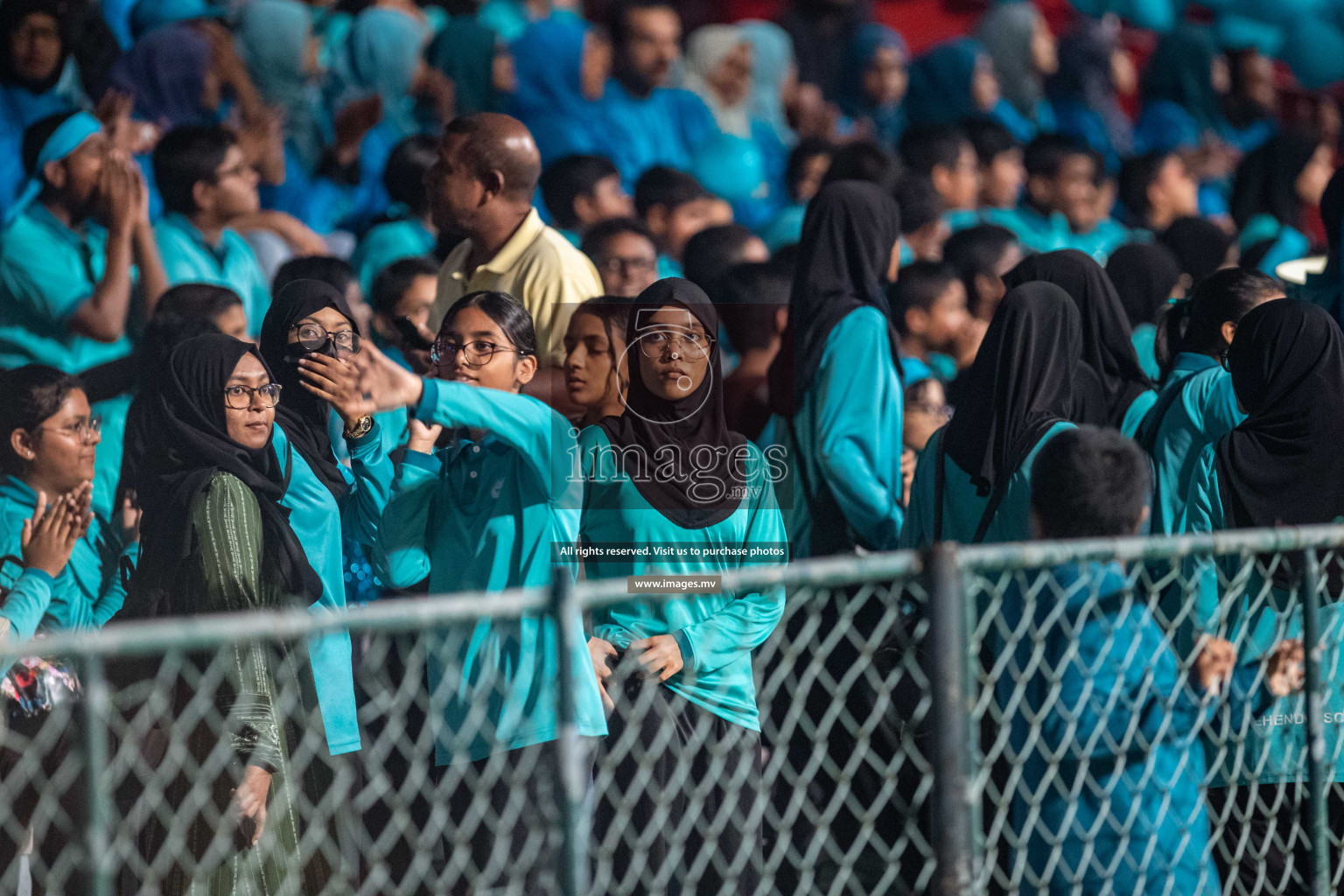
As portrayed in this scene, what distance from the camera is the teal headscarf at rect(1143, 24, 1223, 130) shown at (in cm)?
1147

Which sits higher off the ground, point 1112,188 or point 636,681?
point 1112,188

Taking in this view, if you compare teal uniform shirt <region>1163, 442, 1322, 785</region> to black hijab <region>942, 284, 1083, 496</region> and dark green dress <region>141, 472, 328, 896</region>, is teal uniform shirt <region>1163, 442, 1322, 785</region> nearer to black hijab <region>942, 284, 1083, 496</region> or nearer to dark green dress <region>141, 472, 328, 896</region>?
black hijab <region>942, 284, 1083, 496</region>

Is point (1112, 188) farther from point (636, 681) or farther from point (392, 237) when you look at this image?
point (636, 681)

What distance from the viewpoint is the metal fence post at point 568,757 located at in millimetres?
2104

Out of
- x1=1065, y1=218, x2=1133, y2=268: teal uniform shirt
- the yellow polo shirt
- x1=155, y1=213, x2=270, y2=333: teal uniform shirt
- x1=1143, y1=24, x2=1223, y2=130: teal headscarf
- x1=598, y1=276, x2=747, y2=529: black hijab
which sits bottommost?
x1=598, y1=276, x2=747, y2=529: black hijab

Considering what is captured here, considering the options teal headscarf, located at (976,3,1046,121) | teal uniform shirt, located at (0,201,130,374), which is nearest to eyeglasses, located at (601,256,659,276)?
teal uniform shirt, located at (0,201,130,374)

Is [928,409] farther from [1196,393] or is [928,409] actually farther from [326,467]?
[326,467]

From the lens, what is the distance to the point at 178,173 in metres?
6.07

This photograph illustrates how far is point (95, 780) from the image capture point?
73.0 inches

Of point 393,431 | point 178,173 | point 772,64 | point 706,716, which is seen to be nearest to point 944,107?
point 772,64

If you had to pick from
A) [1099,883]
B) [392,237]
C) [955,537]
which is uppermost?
[392,237]

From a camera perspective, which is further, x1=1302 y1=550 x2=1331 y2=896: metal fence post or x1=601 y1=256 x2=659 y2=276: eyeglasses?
x1=601 y1=256 x2=659 y2=276: eyeglasses

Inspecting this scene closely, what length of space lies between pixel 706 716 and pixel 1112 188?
6.91 metres

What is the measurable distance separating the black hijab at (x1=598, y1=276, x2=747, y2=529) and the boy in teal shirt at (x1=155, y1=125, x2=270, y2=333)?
3.10 metres
